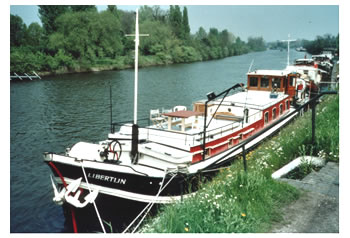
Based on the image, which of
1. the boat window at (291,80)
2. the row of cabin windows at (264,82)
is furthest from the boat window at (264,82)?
the boat window at (291,80)

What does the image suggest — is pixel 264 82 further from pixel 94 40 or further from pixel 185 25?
pixel 185 25

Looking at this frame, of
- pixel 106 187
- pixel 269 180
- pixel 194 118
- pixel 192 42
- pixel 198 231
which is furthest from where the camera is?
pixel 192 42

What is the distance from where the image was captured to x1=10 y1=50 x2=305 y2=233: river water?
1160 centimetres

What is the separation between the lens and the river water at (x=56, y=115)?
11602 millimetres

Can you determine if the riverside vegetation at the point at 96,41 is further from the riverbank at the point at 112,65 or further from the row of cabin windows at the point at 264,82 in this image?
the row of cabin windows at the point at 264,82

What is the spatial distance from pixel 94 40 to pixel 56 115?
1048 inches

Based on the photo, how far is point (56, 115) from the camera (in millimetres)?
24250

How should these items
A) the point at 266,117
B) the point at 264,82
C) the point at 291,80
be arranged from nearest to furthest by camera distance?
the point at 266,117
the point at 264,82
the point at 291,80

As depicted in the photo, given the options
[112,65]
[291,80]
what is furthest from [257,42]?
[291,80]

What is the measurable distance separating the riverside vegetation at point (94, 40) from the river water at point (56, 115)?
4022mm

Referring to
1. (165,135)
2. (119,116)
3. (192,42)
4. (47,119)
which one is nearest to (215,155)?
(165,135)

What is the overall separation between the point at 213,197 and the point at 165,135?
22.6 feet

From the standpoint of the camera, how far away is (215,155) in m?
12.0

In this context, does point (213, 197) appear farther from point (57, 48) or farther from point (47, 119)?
point (57, 48)
